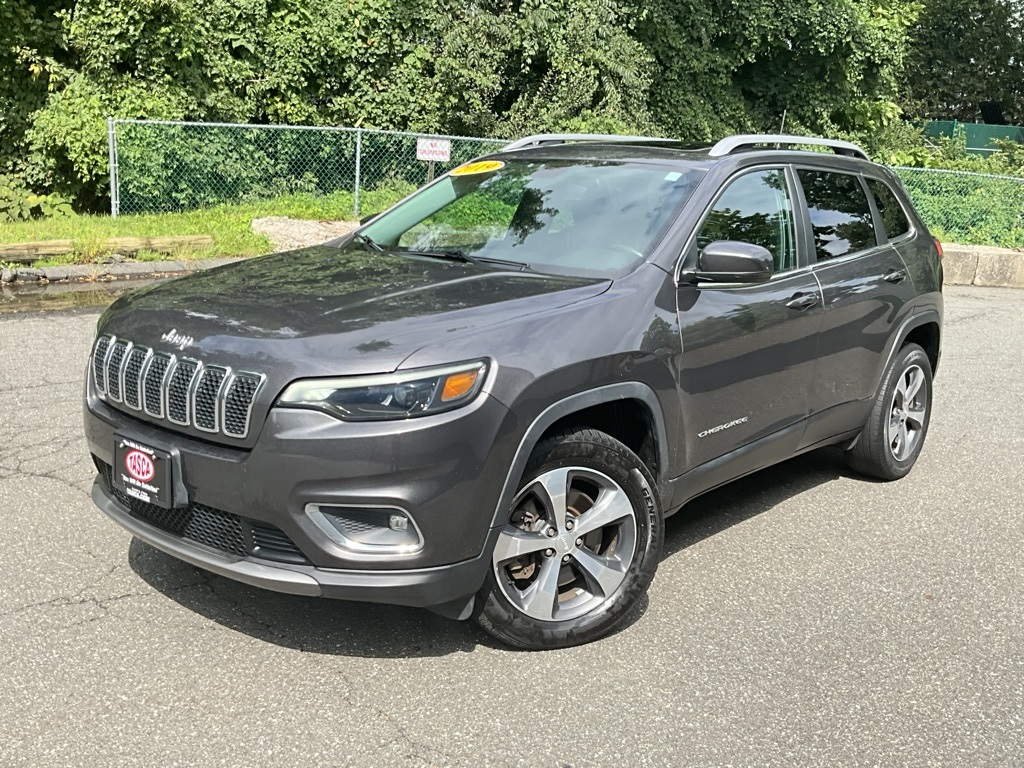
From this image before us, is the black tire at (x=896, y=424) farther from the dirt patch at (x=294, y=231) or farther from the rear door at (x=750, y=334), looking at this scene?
the dirt patch at (x=294, y=231)

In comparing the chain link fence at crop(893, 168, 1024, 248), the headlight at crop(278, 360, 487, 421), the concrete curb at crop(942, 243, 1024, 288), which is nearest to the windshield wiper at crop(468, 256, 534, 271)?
the headlight at crop(278, 360, 487, 421)

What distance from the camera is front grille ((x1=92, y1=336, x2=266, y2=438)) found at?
10.6 ft

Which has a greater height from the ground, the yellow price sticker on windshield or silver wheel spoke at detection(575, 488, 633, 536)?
the yellow price sticker on windshield

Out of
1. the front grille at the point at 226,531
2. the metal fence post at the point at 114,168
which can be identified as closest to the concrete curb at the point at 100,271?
the metal fence post at the point at 114,168

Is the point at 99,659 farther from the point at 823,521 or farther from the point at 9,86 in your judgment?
the point at 9,86

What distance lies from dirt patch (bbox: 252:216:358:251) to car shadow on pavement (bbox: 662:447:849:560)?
821 cm

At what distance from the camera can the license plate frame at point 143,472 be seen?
338 centimetres

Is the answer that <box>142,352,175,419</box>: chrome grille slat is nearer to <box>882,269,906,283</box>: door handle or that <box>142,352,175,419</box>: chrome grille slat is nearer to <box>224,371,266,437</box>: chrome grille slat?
<box>224,371,266,437</box>: chrome grille slat

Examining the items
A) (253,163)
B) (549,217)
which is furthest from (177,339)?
(253,163)

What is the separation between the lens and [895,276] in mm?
5492

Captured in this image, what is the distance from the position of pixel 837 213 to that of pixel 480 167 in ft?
5.87

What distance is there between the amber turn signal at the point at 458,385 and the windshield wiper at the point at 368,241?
163cm

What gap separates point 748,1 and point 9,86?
13.7m

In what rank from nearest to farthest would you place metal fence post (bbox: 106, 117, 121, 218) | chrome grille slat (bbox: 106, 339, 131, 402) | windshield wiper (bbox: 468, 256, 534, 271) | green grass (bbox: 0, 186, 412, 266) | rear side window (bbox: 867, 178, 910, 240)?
1. chrome grille slat (bbox: 106, 339, 131, 402)
2. windshield wiper (bbox: 468, 256, 534, 271)
3. rear side window (bbox: 867, 178, 910, 240)
4. green grass (bbox: 0, 186, 412, 266)
5. metal fence post (bbox: 106, 117, 121, 218)
